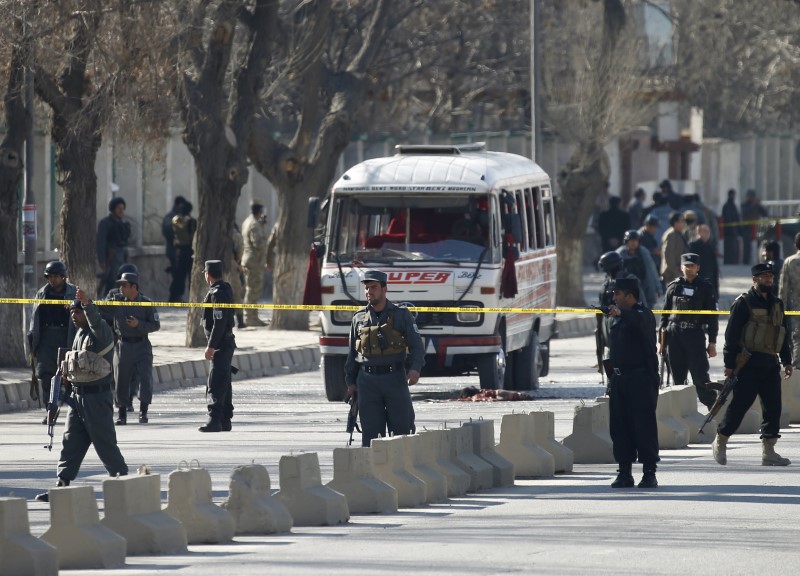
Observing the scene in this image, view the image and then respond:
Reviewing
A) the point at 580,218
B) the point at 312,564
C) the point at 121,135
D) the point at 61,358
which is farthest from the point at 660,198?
the point at 312,564

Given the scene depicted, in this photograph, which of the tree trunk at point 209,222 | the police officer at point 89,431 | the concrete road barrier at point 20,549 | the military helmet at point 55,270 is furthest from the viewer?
the tree trunk at point 209,222

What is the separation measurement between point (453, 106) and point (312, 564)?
Answer: 3486cm

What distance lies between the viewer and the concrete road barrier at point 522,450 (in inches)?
538

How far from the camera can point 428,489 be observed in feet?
39.8

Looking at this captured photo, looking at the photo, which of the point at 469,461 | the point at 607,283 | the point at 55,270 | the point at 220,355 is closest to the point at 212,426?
the point at 220,355

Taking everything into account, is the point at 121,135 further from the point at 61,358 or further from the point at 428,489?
the point at 428,489

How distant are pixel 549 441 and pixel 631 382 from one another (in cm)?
119

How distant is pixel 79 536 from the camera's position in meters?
9.48

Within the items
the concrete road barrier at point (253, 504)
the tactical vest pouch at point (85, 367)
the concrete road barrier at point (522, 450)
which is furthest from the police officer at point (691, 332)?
the concrete road barrier at point (253, 504)

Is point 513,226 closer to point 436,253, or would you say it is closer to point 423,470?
point 436,253

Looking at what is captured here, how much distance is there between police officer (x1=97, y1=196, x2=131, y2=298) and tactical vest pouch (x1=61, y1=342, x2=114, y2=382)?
1542 cm

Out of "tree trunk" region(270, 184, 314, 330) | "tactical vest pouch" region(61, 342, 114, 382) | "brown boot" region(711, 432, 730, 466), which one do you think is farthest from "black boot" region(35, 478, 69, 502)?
"tree trunk" region(270, 184, 314, 330)

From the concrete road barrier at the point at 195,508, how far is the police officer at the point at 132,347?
286 inches

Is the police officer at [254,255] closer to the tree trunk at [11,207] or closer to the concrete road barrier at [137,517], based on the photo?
the tree trunk at [11,207]
